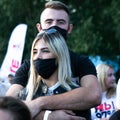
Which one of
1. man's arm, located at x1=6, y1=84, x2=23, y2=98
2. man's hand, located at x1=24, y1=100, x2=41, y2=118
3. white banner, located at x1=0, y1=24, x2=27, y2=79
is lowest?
man's hand, located at x1=24, y1=100, x2=41, y2=118

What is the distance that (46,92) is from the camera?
11.6 ft

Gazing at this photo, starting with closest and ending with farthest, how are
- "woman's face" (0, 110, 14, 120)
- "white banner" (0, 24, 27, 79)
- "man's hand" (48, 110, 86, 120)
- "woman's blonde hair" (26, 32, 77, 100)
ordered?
1. "woman's face" (0, 110, 14, 120)
2. "man's hand" (48, 110, 86, 120)
3. "woman's blonde hair" (26, 32, 77, 100)
4. "white banner" (0, 24, 27, 79)

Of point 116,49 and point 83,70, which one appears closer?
point 83,70

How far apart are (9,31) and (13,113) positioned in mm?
17267

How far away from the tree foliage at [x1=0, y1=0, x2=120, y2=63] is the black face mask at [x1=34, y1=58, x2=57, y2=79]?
14.4 meters

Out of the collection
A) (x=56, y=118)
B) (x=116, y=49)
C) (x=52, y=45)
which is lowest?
(x=56, y=118)

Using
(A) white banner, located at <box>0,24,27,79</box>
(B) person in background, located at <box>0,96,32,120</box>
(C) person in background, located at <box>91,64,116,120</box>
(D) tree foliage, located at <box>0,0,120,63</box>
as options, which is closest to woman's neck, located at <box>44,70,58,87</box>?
(B) person in background, located at <box>0,96,32,120</box>

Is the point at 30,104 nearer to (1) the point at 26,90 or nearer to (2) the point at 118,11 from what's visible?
(1) the point at 26,90

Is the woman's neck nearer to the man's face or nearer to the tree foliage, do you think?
the man's face

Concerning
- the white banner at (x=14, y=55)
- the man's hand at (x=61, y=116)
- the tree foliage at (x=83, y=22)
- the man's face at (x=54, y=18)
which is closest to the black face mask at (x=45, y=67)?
the man's hand at (x=61, y=116)

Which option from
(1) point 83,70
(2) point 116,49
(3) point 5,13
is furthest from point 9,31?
(1) point 83,70

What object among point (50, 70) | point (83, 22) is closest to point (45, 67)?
point (50, 70)

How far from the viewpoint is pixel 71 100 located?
→ 3.48 m

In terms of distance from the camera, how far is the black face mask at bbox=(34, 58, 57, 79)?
11.5 feet
